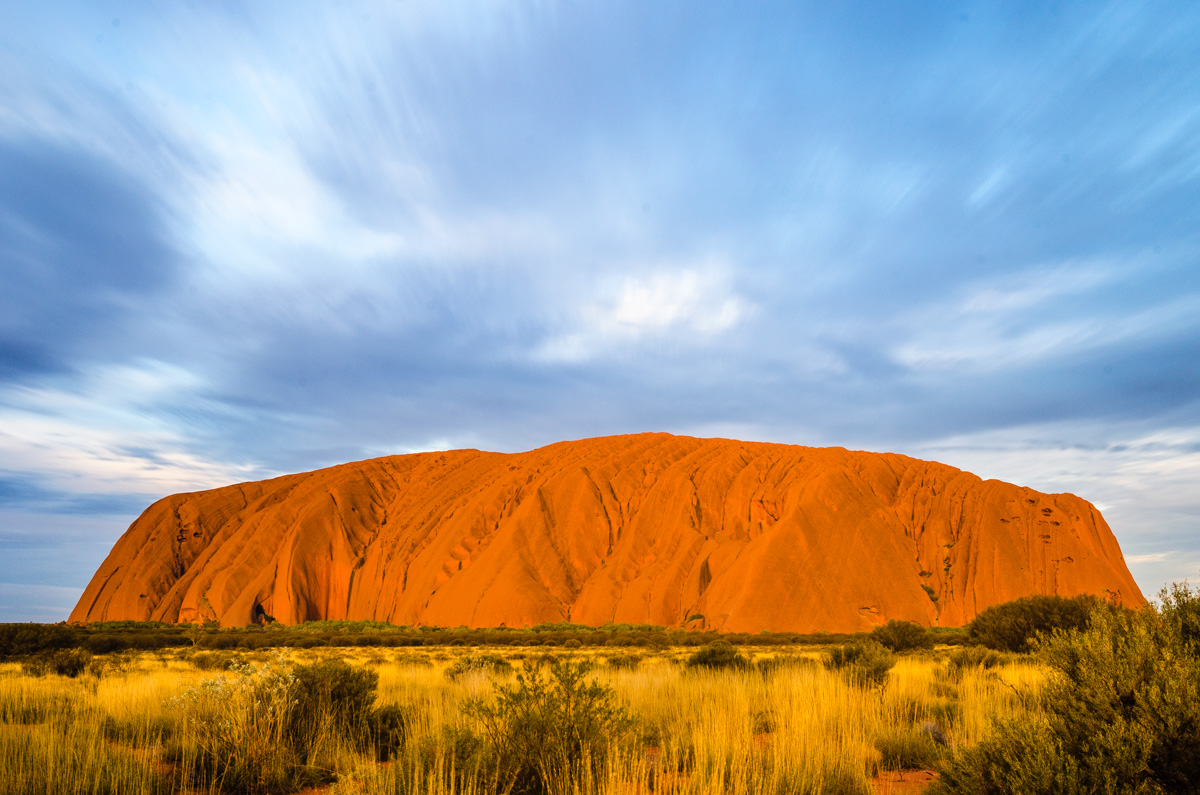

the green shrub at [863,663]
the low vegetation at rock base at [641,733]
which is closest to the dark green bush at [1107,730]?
the low vegetation at rock base at [641,733]

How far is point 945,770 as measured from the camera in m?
4.62

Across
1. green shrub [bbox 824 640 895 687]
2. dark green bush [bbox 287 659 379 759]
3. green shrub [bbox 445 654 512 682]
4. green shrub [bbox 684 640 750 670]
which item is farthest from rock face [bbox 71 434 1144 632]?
dark green bush [bbox 287 659 379 759]

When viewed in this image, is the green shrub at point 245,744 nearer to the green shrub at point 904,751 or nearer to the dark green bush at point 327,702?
the dark green bush at point 327,702

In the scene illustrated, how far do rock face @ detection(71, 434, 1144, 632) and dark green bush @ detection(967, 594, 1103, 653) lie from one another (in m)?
28.2

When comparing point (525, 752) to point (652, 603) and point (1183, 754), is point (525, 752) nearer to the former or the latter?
point (1183, 754)

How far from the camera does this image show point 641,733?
707cm

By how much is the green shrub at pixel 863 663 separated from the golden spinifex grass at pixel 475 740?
1.10ft

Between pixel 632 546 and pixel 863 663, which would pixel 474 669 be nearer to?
pixel 863 663

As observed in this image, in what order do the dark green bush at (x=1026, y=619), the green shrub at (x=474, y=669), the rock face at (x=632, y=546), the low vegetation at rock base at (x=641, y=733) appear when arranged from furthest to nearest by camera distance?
the rock face at (x=632, y=546), the dark green bush at (x=1026, y=619), the green shrub at (x=474, y=669), the low vegetation at rock base at (x=641, y=733)

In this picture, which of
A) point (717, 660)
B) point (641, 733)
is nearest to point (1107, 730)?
point (641, 733)

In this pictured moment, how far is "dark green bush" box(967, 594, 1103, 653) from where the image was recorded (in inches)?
795

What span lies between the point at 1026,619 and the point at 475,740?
74.3 feet

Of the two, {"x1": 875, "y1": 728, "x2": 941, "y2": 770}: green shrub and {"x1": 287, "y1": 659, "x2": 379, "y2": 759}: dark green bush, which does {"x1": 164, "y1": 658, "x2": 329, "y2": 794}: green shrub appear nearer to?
{"x1": 287, "y1": 659, "x2": 379, "y2": 759}: dark green bush

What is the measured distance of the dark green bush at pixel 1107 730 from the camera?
3842 millimetres
